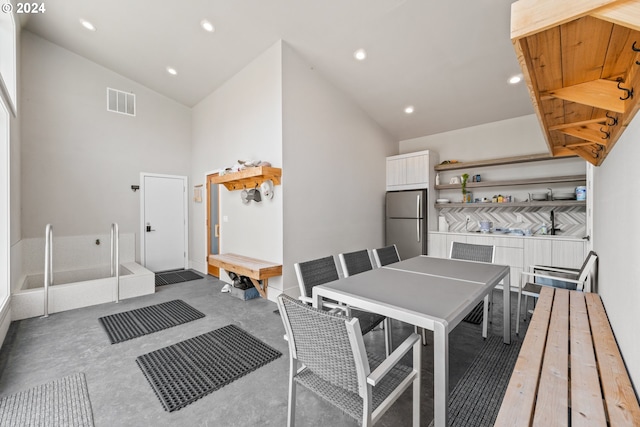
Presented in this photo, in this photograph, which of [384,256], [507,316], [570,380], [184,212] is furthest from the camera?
[184,212]

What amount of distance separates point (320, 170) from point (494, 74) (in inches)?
106

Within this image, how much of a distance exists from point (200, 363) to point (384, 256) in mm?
2106

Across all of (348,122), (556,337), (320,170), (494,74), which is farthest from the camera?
(348,122)

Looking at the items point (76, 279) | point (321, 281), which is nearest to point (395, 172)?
point (321, 281)

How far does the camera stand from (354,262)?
8.96 feet

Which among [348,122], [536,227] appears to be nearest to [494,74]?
[348,122]

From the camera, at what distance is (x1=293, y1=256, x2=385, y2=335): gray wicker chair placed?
2.11 m

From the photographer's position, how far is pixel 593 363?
1278mm

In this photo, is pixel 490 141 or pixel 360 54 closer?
pixel 360 54

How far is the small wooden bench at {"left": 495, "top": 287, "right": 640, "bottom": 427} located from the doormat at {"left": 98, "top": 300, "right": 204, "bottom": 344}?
331 centimetres

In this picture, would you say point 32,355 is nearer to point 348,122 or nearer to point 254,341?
point 254,341

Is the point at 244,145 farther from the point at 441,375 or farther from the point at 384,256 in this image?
the point at 441,375

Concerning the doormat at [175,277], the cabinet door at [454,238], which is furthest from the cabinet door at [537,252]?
the doormat at [175,277]

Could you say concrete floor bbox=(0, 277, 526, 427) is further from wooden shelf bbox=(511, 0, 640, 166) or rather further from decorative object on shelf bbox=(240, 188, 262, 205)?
wooden shelf bbox=(511, 0, 640, 166)
